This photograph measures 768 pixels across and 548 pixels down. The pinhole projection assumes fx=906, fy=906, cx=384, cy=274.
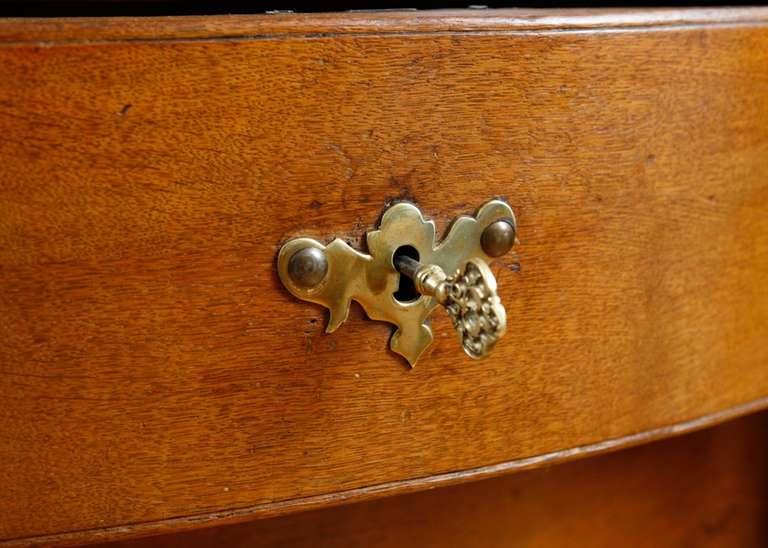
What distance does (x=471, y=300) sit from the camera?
1.33ft

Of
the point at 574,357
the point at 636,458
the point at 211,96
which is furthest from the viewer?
the point at 636,458

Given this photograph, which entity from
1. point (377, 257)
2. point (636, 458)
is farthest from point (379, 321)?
point (636, 458)

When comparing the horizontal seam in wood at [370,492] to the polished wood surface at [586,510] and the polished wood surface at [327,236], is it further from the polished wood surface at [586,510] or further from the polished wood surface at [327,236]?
the polished wood surface at [586,510]

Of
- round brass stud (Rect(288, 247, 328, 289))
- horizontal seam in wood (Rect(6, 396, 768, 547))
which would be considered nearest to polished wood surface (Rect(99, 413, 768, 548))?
horizontal seam in wood (Rect(6, 396, 768, 547))

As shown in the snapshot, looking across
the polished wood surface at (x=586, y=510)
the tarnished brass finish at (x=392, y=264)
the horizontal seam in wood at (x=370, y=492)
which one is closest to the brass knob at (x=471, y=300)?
the tarnished brass finish at (x=392, y=264)

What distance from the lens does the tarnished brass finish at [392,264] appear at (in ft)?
1.40

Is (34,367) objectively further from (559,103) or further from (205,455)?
(559,103)

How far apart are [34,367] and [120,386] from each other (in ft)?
0.12

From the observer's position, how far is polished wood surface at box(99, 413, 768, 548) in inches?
24.9

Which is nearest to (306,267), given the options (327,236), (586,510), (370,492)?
(327,236)

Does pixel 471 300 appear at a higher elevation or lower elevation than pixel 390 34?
lower

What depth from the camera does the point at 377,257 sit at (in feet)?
1.43

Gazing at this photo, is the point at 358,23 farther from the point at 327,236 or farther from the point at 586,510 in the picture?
the point at 586,510

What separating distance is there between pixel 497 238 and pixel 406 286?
2.2 inches
